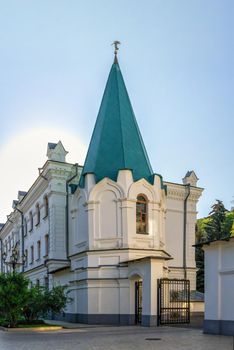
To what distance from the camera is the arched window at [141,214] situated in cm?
2245

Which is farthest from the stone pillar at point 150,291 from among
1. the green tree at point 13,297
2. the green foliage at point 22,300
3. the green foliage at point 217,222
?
the green foliage at point 217,222

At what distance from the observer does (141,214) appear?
22.7 m

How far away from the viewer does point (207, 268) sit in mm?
15945

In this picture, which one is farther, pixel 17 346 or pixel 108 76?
pixel 108 76

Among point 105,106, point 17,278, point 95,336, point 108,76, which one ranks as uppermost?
point 108,76

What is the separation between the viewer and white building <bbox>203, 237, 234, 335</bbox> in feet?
48.7

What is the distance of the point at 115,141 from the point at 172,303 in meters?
8.52

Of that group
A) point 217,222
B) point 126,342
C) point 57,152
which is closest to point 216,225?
point 217,222

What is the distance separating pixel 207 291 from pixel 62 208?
46.7 ft

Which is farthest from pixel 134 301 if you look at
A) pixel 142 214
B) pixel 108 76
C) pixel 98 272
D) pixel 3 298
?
pixel 108 76

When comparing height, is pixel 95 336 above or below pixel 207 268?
below

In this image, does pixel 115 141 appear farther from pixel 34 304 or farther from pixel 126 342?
pixel 126 342

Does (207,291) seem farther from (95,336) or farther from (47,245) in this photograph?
(47,245)

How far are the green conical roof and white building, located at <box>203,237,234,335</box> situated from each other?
781 cm
